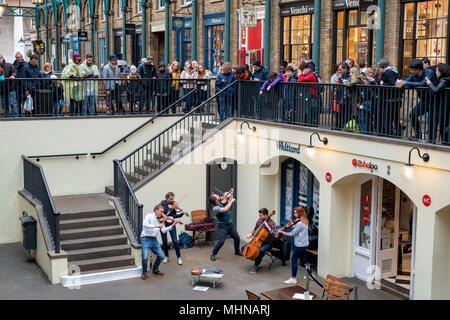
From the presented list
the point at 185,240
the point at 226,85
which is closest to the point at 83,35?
the point at 226,85

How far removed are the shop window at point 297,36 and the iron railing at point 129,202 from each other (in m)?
7.30

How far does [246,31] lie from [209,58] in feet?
11.4

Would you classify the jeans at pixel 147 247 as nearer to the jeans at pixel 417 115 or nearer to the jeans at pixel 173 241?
the jeans at pixel 173 241

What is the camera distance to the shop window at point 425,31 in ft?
49.0

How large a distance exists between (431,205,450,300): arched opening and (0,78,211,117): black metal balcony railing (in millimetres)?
9139

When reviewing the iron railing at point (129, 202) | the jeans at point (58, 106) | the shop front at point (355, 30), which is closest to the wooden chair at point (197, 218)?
the iron railing at point (129, 202)

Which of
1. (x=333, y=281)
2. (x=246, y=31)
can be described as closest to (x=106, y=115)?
(x=246, y=31)

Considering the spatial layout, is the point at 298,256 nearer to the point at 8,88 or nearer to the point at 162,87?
the point at 162,87

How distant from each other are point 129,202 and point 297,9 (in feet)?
27.7

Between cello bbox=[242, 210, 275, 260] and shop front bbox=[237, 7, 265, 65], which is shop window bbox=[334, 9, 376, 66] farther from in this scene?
cello bbox=[242, 210, 275, 260]

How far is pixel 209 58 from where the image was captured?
24641 mm

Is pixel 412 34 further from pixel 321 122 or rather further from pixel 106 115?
pixel 106 115

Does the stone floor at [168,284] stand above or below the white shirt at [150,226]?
below

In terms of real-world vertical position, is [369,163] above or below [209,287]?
above
